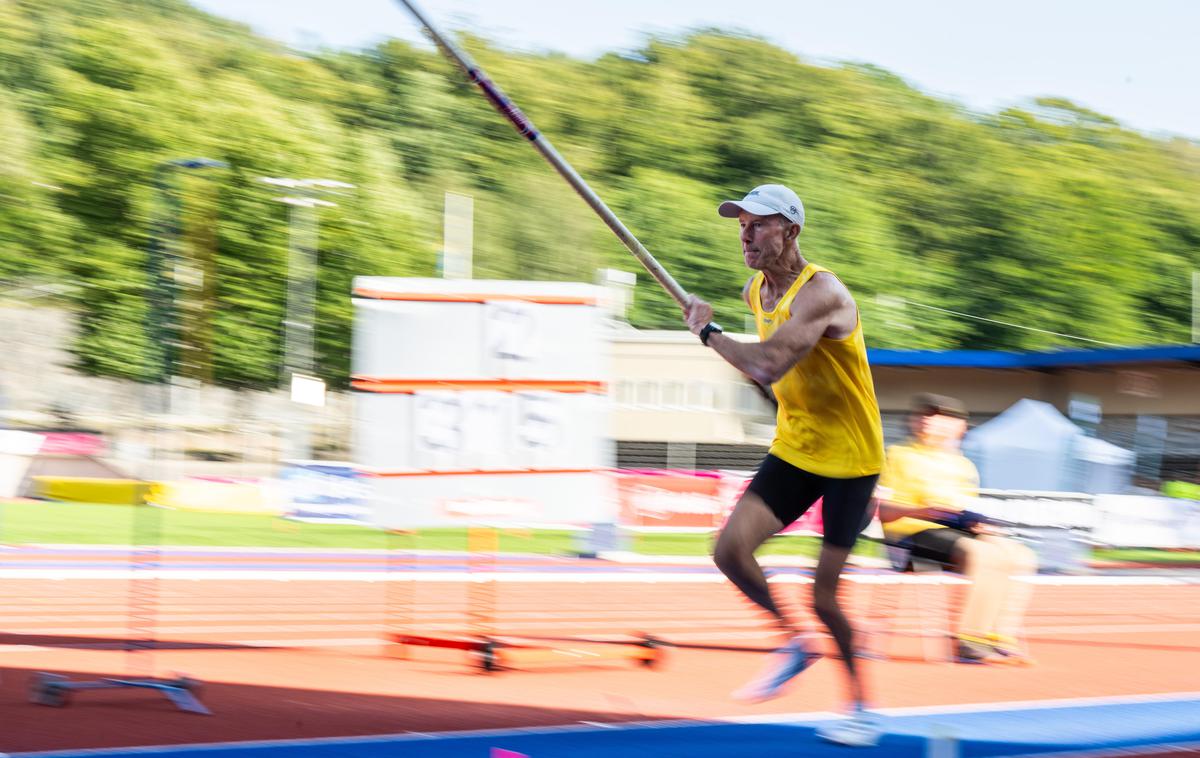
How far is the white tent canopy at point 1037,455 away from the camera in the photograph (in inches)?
884

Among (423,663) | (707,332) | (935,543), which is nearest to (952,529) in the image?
(935,543)

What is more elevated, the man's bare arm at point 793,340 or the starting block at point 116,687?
the man's bare arm at point 793,340

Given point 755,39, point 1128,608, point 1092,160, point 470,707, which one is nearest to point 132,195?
point 1128,608

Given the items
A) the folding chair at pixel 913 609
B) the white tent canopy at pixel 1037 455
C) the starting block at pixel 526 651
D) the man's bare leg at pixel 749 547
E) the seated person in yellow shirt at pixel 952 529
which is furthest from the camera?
the white tent canopy at pixel 1037 455

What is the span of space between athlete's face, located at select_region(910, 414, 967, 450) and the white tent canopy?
1395 centimetres

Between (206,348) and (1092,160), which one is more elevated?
(1092,160)

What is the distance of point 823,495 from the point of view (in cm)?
554

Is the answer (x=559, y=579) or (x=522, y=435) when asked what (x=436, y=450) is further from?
(x=559, y=579)

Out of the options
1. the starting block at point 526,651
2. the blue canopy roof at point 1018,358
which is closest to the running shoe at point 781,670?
the starting block at point 526,651

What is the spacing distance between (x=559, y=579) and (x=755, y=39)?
2626 inches

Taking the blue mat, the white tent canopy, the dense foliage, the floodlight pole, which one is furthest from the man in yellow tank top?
the dense foliage

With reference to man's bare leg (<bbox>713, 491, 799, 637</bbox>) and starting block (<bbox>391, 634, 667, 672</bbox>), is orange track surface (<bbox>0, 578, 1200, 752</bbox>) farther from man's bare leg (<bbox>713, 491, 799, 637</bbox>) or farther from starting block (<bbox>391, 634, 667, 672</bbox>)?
man's bare leg (<bbox>713, 491, 799, 637</bbox>)

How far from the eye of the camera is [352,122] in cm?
6125

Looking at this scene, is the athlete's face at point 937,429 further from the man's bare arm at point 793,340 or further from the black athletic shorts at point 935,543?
the man's bare arm at point 793,340
